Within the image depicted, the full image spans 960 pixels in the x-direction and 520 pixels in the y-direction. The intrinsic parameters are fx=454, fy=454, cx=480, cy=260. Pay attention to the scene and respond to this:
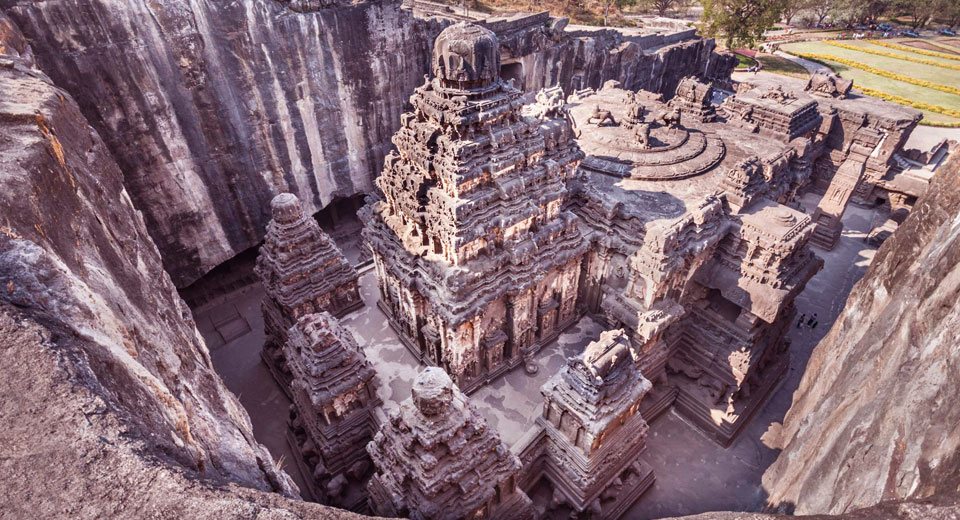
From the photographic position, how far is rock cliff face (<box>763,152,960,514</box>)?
247 inches

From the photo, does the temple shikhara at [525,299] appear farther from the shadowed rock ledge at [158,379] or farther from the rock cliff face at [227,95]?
the rock cliff face at [227,95]

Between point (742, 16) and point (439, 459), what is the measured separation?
5225cm

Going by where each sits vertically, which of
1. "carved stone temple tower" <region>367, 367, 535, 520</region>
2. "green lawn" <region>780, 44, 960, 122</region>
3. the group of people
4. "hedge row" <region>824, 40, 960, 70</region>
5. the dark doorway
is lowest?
the group of people

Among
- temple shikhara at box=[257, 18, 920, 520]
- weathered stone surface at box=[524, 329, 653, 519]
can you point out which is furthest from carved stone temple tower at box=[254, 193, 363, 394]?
weathered stone surface at box=[524, 329, 653, 519]

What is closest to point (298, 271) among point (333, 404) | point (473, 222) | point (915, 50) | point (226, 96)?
point (333, 404)

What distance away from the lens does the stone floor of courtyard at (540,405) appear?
1583cm

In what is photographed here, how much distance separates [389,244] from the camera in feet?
54.3

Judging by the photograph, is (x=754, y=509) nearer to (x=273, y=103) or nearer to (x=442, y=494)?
(x=442, y=494)

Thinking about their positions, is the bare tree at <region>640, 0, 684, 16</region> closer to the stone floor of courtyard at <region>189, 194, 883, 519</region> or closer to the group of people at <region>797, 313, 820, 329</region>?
the group of people at <region>797, 313, 820, 329</region>

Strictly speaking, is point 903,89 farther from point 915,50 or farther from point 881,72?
point 915,50

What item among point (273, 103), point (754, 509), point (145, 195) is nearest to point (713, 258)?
point (754, 509)

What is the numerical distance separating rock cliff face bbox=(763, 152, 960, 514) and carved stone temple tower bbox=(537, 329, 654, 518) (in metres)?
4.18

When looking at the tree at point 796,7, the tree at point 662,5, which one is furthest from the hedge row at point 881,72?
the tree at point 662,5

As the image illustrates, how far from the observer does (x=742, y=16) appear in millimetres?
45000
